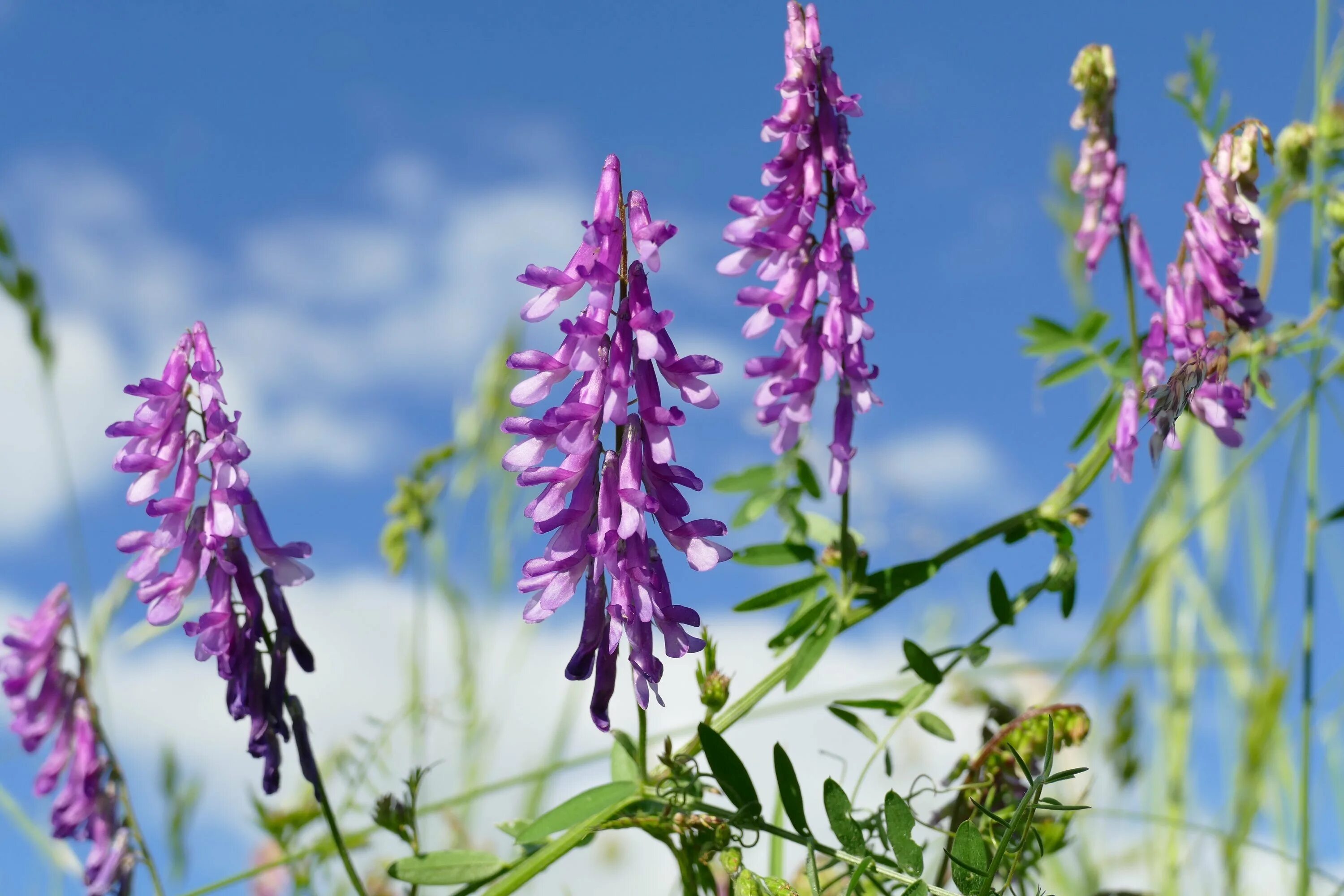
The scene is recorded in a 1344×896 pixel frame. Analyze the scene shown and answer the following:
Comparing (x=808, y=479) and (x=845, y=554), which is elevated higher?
(x=808, y=479)

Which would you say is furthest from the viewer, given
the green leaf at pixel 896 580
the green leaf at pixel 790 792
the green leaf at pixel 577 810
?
the green leaf at pixel 896 580

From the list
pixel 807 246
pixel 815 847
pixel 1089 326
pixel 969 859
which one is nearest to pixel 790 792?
pixel 815 847

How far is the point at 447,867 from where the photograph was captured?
1373 millimetres

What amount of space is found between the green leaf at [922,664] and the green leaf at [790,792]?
260 millimetres

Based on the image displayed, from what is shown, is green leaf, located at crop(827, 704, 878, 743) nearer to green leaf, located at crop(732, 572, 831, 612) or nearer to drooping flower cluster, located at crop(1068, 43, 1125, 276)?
green leaf, located at crop(732, 572, 831, 612)

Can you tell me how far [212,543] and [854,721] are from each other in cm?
83

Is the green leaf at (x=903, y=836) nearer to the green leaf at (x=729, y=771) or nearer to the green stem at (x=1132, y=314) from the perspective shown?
the green leaf at (x=729, y=771)

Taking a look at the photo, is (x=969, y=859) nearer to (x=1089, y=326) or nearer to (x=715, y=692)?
(x=715, y=692)

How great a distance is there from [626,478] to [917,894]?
48 cm

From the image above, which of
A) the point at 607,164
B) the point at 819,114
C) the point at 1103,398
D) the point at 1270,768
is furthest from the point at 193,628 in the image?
the point at 1270,768

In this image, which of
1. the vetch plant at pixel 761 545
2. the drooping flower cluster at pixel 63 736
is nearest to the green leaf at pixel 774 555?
the vetch plant at pixel 761 545

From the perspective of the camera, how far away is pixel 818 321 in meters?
1.57

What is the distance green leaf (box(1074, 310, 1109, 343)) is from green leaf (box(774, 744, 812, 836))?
1.10m

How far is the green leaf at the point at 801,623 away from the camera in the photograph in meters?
1.61
